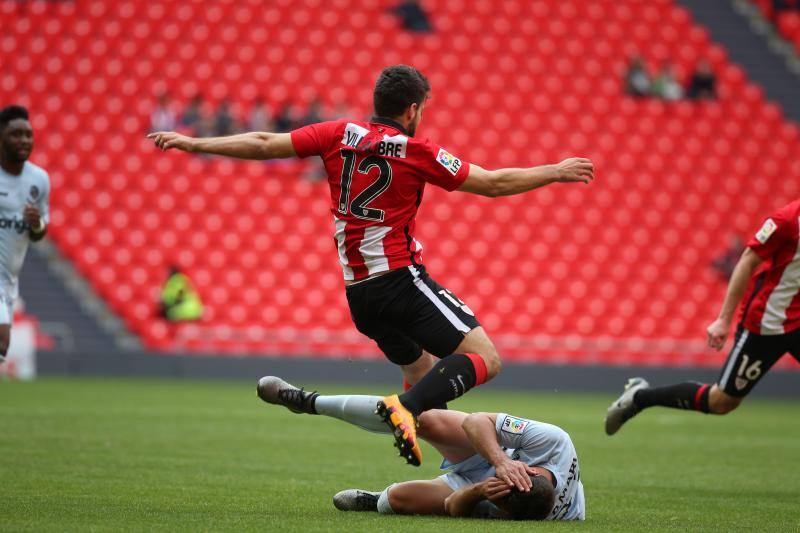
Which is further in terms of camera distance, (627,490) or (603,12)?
(603,12)

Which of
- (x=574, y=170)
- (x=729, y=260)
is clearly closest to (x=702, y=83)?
(x=729, y=260)

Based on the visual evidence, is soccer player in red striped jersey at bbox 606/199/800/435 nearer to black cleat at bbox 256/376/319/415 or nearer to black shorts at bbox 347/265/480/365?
black shorts at bbox 347/265/480/365

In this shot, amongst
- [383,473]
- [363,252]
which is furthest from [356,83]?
[363,252]

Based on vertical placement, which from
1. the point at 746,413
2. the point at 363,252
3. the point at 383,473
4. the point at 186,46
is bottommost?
the point at 746,413

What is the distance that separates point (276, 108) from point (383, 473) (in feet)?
53.9

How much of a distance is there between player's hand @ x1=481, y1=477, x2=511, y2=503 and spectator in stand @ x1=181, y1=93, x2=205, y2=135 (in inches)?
697

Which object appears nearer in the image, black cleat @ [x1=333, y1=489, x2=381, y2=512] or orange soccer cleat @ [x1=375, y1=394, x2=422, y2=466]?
orange soccer cleat @ [x1=375, y1=394, x2=422, y2=466]

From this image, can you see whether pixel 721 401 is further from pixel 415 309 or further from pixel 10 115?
pixel 10 115

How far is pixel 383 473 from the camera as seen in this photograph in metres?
9.05

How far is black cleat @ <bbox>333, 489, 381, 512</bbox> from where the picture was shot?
6.77 m

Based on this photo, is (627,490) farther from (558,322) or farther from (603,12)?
(603,12)

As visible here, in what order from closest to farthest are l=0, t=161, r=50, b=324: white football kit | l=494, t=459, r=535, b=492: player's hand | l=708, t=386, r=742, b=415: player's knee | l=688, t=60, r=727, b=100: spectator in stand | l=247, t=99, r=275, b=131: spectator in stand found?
l=494, t=459, r=535, b=492: player's hand, l=708, t=386, r=742, b=415: player's knee, l=0, t=161, r=50, b=324: white football kit, l=247, t=99, r=275, b=131: spectator in stand, l=688, t=60, r=727, b=100: spectator in stand

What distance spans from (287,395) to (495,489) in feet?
4.38

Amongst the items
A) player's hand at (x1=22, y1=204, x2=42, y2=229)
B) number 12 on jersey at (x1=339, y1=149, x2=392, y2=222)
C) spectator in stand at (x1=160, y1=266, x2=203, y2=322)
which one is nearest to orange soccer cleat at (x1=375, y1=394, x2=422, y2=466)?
number 12 on jersey at (x1=339, y1=149, x2=392, y2=222)
